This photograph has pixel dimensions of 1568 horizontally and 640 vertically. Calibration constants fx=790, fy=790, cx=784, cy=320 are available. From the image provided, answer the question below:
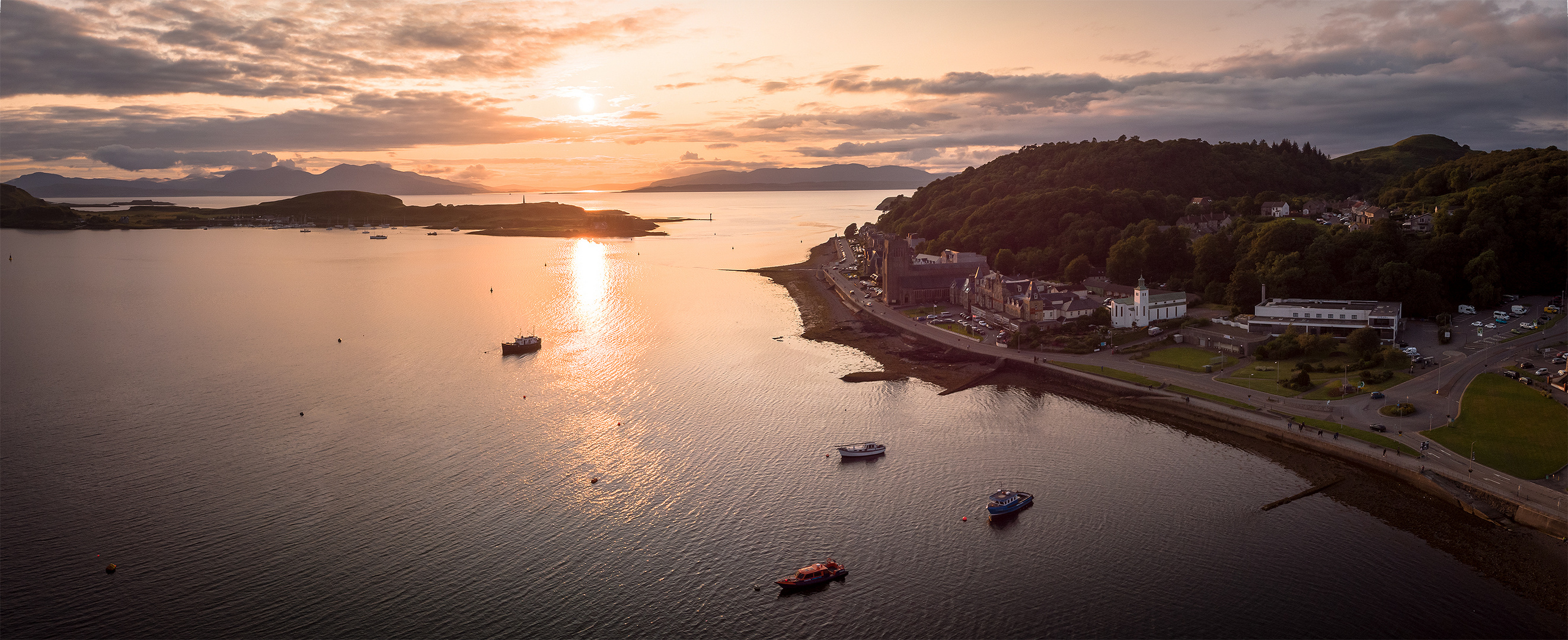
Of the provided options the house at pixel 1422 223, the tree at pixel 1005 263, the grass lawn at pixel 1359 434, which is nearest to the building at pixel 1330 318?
the grass lawn at pixel 1359 434

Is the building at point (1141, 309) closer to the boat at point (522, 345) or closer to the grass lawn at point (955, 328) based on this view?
the grass lawn at point (955, 328)

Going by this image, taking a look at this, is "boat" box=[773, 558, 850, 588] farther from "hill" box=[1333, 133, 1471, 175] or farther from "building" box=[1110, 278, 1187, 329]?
"hill" box=[1333, 133, 1471, 175]

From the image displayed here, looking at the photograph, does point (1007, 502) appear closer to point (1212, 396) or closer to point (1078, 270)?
point (1212, 396)

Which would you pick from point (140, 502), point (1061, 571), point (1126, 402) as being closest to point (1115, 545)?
point (1061, 571)

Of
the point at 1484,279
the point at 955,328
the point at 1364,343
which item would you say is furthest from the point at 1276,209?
the point at 1364,343

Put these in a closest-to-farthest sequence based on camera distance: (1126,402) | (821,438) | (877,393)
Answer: (821,438), (1126,402), (877,393)

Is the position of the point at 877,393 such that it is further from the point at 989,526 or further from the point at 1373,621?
the point at 1373,621
